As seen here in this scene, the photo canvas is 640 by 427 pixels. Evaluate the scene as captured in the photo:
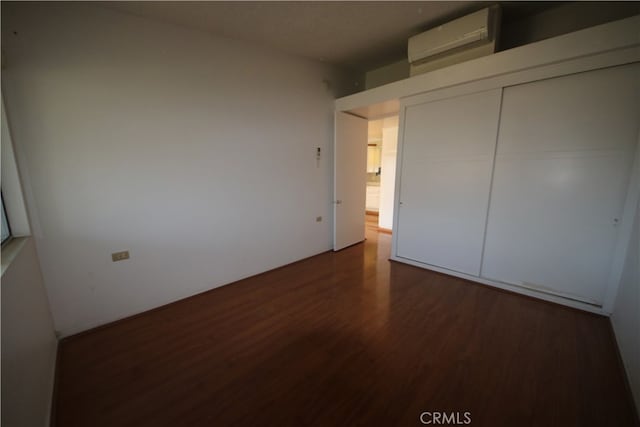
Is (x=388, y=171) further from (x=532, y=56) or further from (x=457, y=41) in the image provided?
(x=532, y=56)

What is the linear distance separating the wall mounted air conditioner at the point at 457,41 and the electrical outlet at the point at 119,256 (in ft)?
12.3

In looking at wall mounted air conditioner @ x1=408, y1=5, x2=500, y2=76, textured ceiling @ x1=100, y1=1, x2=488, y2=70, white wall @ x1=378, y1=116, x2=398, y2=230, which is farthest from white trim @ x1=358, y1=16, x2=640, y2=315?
white wall @ x1=378, y1=116, x2=398, y2=230

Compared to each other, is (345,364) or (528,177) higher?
(528,177)

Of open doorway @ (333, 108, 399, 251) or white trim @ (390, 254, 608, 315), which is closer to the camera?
white trim @ (390, 254, 608, 315)

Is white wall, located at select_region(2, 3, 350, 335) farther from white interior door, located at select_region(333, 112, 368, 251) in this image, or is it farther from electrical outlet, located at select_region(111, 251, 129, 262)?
white interior door, located at select_region(333, 112, 368, 251)

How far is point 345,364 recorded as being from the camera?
181 cm

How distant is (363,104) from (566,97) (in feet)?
7.15

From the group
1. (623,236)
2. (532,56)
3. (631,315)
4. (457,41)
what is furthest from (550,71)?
(631,315)

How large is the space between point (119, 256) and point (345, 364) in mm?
2246

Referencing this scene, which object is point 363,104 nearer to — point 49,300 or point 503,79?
point 503,79

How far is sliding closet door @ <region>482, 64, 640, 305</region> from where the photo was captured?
2109mm

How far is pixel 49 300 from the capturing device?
2027 mm

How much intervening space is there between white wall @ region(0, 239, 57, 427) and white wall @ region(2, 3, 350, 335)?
1.29ft

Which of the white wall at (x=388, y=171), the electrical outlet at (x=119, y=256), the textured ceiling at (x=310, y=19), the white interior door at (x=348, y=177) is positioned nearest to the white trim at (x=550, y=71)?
the textured ceiling at (x=310, y=19)
